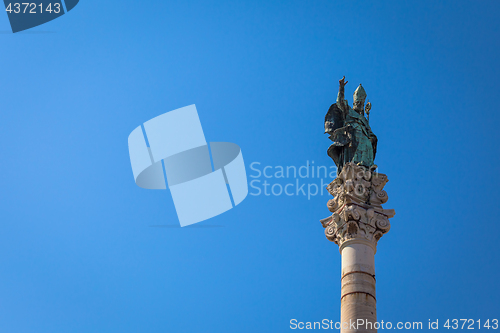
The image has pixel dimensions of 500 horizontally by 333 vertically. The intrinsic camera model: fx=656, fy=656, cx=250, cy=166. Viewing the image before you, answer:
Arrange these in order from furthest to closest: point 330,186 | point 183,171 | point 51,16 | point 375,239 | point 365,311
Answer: point 51,16, point 183,171, point 330,186, point 375,239, point 365,311

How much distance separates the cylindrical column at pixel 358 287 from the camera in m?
18.2

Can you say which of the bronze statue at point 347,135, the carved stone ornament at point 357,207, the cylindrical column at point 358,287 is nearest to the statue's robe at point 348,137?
the bronze statue at point 347,135

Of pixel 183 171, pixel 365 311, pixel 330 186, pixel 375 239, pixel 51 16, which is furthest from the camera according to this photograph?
pixel 51 16

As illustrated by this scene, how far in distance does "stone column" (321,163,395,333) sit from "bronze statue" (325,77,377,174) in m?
0.79

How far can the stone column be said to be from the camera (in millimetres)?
18484

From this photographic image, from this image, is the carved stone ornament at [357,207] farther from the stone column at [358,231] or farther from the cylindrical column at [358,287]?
the cylindrical column at [358,287]

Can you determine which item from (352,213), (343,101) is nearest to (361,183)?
(352,213)

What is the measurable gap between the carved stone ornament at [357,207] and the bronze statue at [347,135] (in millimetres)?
660

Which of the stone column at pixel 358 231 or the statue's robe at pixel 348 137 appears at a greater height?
the statue's robe at pixel 348 137

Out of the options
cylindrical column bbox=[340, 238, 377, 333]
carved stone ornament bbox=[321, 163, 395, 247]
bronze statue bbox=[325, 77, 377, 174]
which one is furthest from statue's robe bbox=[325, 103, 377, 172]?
cylindrical column bbox=[340, 238, 377, 333]

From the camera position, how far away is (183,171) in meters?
31.1

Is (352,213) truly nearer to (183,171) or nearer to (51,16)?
(183,171)

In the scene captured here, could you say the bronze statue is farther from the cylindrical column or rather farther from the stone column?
the cylindrical column

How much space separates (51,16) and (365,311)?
24.7 meters
